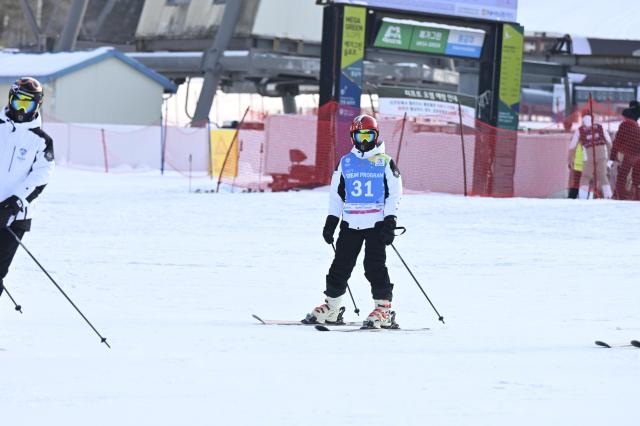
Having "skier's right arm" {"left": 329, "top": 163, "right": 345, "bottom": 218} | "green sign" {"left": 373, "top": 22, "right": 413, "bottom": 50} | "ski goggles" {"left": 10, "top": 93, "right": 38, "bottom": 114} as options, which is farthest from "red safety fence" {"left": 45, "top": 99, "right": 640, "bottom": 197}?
"ski goggles" {"left": 10, "top": 93, "right": 38, "bottom": 114}

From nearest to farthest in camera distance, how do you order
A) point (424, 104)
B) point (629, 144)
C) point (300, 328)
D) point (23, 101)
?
point (23, 101) < point (300, 328) < point (629, 144) < point (424, 104)

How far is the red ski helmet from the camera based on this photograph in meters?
9.59

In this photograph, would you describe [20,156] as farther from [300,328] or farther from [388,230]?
[388,230]

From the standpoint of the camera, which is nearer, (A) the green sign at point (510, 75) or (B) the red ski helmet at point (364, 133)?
(B) the red ski helmet at point (364, 133)

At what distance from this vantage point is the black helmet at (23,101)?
326 inches

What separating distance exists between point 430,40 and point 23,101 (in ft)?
63.0

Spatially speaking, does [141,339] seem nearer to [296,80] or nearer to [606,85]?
[296,80]

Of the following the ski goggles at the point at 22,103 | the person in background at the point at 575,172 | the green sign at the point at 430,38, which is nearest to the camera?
the ski goggles at the point at 22,103

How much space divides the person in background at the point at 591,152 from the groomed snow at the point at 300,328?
3417 millimetres

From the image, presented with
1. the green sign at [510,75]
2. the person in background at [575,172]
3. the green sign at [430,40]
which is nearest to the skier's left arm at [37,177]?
the person in background at [575,172]

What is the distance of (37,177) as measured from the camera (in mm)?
8375

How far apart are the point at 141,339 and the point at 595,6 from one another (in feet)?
144

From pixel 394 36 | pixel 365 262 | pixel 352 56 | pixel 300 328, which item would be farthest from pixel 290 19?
pixel 300 328

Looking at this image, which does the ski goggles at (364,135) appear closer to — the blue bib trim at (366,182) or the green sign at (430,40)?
the blue bib trim at (366,182)
